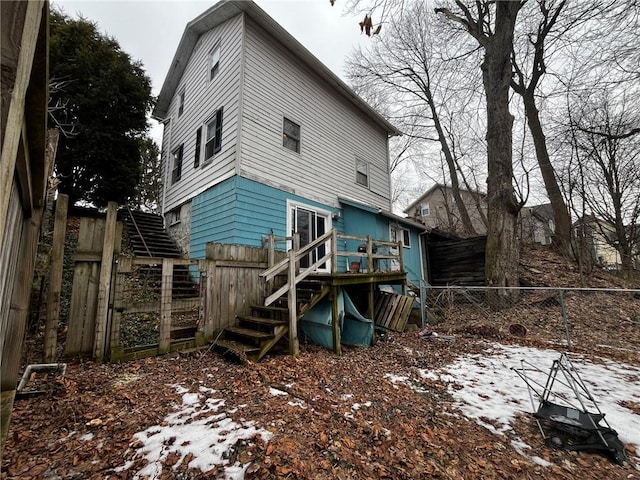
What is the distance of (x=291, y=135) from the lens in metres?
9.41

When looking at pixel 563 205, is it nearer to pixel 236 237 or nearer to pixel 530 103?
pixel 530 103

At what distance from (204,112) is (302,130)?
3.44 m

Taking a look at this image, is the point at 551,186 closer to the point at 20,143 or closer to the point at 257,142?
the point at 257,142

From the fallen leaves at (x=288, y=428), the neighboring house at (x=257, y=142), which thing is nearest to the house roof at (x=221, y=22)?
the neighboring house at (x=257, y=142)

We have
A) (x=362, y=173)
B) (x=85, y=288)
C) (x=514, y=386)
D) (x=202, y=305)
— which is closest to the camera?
(x=85, y=288)

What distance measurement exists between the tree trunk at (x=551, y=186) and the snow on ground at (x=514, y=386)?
7995 mm

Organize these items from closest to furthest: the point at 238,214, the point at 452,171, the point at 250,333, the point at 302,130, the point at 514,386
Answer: the point at 514,386 < the point at 250,333 < the point at 238,214 < the point at 302,130 < the point at 452,171

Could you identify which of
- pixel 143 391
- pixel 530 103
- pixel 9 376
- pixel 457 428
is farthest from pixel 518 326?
pixel 530 103

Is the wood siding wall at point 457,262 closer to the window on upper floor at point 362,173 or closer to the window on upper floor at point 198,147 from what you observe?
the window on upper floor at point 362,173

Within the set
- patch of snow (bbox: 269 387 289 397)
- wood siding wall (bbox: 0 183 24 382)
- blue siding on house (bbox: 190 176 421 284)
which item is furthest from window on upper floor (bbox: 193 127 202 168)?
patch of snow (bbox: 269 387 289 397)

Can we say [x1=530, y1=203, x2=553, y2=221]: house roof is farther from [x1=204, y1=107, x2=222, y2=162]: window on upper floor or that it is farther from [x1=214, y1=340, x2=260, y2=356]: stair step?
[x1=214, y1=340, x2=260, y2=356]: stair step

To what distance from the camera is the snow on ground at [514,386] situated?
3176mm

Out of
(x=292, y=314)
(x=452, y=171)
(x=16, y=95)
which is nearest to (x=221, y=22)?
(x=292, y=314)

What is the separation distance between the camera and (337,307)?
5664mm
